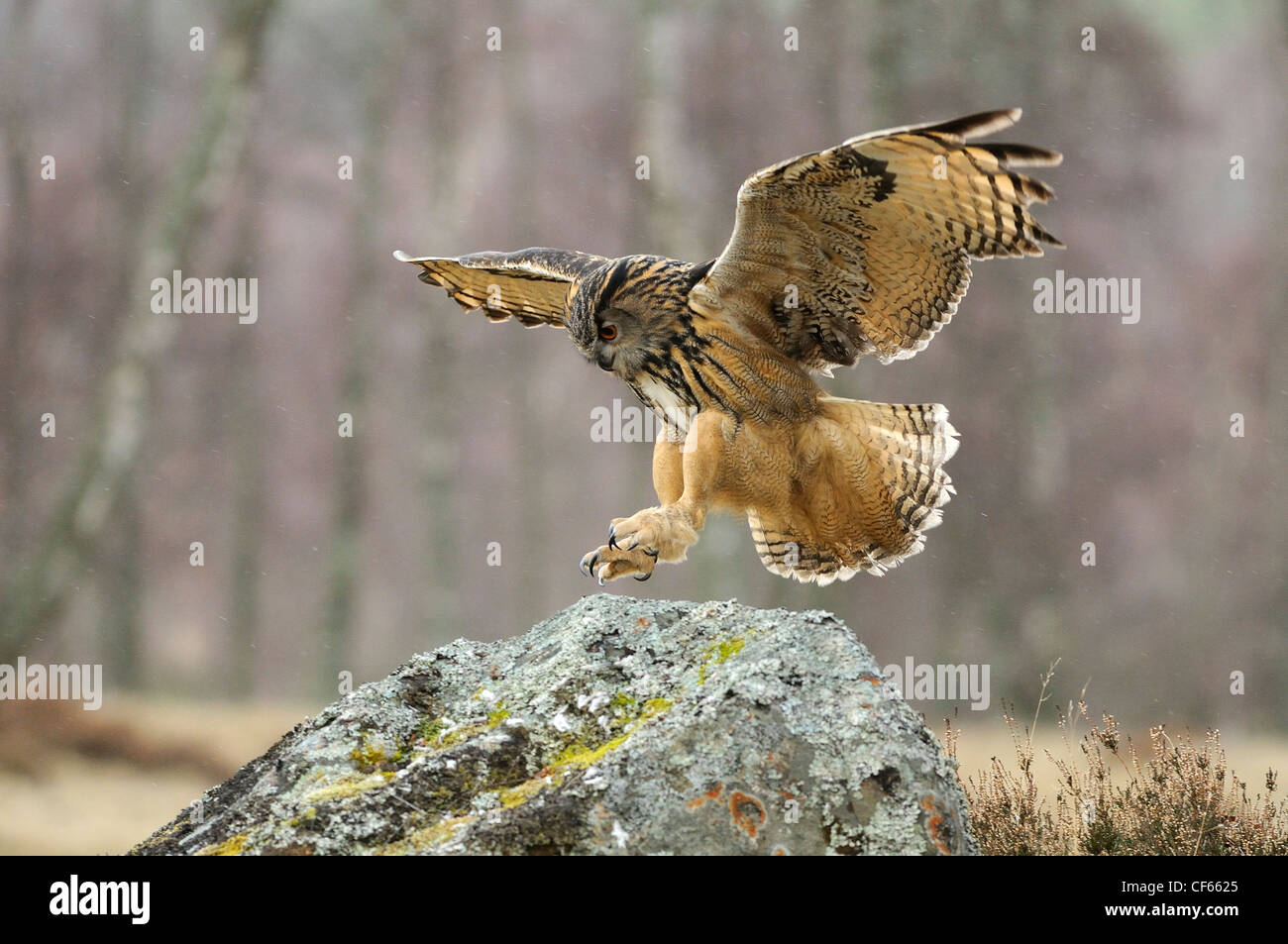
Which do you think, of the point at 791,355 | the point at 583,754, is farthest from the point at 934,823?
the point at 791,355

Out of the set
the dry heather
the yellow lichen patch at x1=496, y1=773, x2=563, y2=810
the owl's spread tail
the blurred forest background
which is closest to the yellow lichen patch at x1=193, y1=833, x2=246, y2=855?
the yellow lichen patch at x1=496, y1=773, x2=563, y2=810

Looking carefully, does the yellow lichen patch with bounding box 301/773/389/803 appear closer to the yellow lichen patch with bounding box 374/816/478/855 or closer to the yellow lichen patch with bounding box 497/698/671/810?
the yellow lichen patch with bounding box 374/816/478/855

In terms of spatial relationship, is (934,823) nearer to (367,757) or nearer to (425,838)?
(425,838)

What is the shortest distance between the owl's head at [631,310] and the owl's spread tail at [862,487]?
0.72 metres

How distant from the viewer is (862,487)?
4594mm

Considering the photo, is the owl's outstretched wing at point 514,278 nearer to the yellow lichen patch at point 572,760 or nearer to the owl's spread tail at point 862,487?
the owl's spread tail at point 862,487

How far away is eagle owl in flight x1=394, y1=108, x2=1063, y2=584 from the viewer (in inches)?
159

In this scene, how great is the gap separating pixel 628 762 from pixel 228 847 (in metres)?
1.00

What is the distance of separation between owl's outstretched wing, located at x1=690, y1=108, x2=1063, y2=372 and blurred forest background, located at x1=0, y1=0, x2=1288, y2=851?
622 cm

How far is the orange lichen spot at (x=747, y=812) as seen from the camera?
8.55ft

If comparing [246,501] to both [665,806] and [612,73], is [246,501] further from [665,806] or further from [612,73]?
[665,806]

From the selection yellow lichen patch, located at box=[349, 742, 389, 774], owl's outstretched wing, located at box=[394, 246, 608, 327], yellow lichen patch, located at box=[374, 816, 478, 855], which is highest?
owl's outstretched wing, located at box=[394, 246, 608, 327]

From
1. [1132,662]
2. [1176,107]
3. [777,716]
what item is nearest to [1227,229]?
[1176,107]

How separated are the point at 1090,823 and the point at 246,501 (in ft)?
36.4
